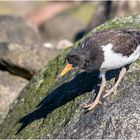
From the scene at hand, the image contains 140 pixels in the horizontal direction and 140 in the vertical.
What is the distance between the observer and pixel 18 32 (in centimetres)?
2339

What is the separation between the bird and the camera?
37.9 feet

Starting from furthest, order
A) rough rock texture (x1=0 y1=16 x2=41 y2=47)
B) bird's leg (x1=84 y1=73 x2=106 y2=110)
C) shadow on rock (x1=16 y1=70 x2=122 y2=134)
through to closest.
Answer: rough rock texture (x1=0 y1=16 x2=41 y2=47), shadow on rock (x1=16 y1=70 x2=122 y2=134), bird's leg (x1=84 y1=73 x2=106 y2=110)

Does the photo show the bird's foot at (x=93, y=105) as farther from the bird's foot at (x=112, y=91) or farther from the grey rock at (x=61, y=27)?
the grey rock at (x=61, y=27)

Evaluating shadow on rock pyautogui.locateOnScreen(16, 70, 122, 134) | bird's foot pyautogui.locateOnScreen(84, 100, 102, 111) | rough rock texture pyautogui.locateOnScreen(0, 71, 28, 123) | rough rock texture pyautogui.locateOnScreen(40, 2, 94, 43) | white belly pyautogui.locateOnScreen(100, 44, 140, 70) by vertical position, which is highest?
white belly pyautogui.locateOnScreen(100, 44, 140, 70)

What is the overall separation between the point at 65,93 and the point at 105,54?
199 cm

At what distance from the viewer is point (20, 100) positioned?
14.7m

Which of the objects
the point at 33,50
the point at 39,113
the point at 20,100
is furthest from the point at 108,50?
the point at 33,50

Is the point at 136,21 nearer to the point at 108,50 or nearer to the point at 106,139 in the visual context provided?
the point at 108,50

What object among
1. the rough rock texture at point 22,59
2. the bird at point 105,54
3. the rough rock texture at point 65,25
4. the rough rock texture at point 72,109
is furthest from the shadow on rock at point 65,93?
the rough rock texture at point 65,25

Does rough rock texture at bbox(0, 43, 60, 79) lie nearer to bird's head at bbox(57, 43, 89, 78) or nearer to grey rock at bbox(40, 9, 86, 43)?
bird's head at bbox(57, 43, 89, 78)

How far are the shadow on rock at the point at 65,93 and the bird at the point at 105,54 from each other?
2.16ft

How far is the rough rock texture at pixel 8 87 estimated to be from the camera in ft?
52.3

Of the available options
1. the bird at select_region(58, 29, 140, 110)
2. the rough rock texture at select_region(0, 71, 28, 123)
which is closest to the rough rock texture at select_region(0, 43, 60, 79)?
the rough rock texture at select_region(0, 71, 28, 123)

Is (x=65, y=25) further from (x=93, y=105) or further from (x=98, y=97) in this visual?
(x=93, y=105)
